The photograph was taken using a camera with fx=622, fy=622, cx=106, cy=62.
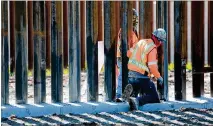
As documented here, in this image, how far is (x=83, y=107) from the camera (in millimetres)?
8805

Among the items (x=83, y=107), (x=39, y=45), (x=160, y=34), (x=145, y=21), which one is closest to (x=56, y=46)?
(x=39, y=45)

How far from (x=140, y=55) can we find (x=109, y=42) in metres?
0.55

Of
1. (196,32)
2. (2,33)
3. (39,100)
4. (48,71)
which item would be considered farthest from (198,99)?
(48,71)

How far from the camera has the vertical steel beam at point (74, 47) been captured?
8.91 metres

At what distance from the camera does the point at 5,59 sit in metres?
8.82

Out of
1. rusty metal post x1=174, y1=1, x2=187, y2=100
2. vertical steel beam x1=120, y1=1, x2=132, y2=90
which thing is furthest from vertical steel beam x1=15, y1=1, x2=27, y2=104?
rusty metal post x1=174, y1=1, x2=187, y2=100

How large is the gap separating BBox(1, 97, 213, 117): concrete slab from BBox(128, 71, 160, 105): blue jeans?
0.35ft

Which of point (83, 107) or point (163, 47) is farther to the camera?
point (163, 47)

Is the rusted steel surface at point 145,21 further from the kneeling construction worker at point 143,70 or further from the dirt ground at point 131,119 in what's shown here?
the dirt ground at point 131,119

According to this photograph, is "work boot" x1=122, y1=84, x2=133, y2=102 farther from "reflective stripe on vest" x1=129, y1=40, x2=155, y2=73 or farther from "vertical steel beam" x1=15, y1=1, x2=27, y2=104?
"vertical steel beam" x1=15, y1=1, x2=27, y2=104

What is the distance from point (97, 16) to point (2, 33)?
1387 millimetres

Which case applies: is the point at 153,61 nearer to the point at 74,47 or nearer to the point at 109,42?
the point at 109,42

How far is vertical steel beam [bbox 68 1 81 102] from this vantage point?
8914 mm

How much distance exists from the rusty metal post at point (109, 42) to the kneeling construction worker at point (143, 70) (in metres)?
0.26
